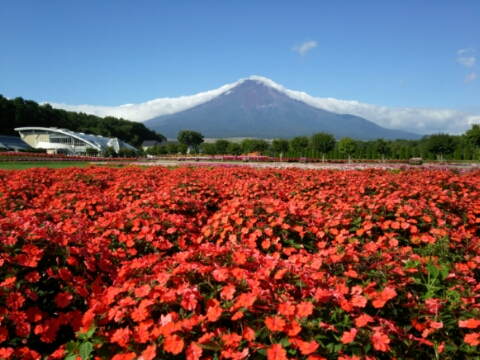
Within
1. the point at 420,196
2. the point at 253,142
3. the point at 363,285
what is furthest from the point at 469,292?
the point at 253,142

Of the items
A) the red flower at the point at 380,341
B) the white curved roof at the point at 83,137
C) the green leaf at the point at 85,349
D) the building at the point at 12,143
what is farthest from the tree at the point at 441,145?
the building at the point at 12,143

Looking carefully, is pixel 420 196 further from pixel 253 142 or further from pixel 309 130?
pixel 309 130

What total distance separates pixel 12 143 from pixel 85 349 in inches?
3280

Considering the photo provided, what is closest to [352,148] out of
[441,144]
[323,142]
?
[323,142]

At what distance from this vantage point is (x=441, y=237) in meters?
3.01

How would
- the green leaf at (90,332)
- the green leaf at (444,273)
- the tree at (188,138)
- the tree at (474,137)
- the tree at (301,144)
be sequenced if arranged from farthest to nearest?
the tree at (188,138), the tree at (301,144), the tree at (474,137), the green leaf at (444,273), the green leaf at (90,332)

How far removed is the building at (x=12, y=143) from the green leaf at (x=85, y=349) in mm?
75457

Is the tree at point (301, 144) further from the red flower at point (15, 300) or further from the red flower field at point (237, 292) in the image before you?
the red flower at point (15, 300)

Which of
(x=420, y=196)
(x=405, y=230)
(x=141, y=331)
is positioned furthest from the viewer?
(x=420, y=196)

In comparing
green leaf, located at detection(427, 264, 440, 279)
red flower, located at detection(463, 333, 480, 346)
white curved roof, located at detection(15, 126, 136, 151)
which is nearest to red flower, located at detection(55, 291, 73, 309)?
red flower, located at detection(463, 333, 480, 346)

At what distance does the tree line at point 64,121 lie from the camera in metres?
77.6

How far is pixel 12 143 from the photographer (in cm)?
7119

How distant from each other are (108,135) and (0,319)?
10546 centimetres

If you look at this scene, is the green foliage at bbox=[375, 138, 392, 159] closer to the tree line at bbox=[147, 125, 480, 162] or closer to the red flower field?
the tree line at bbox=[147, 125, 480, 162]
